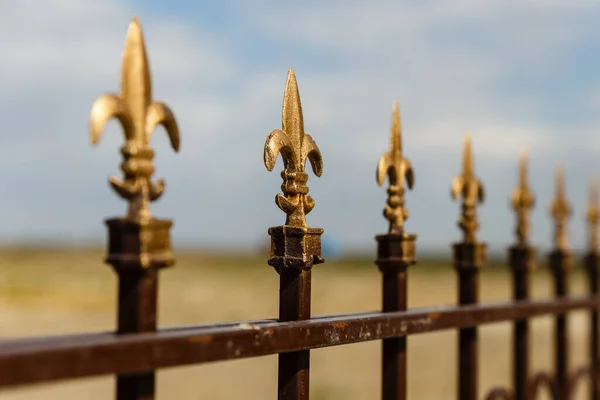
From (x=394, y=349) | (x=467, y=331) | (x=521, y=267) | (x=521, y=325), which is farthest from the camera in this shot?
(x=521, y=267)

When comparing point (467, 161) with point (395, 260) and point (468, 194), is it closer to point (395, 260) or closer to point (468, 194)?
point (468, 194)

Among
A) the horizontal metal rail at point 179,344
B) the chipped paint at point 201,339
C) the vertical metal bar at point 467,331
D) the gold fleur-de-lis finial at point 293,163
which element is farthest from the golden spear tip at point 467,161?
the chipped paint at point 201,339

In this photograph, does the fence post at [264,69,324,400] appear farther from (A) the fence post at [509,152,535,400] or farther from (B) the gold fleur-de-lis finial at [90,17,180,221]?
(A) the fence post at [509,152,535,400]

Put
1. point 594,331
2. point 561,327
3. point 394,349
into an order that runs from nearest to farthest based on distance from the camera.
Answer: point 394,349 < point 561,327 < point 594,331

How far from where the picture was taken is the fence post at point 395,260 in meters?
Answer: 2.50

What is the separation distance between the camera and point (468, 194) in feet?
10.3

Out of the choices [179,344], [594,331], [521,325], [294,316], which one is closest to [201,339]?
[179,344]

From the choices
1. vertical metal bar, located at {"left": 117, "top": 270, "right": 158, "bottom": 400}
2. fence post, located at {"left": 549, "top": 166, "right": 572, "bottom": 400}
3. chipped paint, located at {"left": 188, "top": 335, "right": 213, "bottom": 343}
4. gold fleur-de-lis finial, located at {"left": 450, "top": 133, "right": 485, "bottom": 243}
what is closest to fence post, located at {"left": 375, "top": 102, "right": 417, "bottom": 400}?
gold fleur-de-lis finial, located at {"left": 450, "top": 133, "right": 485, "bottom": 243}

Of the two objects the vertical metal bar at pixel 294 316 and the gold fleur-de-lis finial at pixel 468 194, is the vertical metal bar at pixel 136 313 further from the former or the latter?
the gold fleur-de-lis finial at pixel 468 194

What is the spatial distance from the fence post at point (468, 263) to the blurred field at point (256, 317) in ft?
5.91

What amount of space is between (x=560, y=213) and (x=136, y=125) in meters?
3.56

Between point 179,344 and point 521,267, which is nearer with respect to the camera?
point 179,344

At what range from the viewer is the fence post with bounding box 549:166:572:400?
14.1ft

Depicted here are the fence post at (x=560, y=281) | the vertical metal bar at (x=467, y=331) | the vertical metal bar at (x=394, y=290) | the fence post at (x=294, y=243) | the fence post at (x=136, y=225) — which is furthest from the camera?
the fence post at (x=560, y=281)
